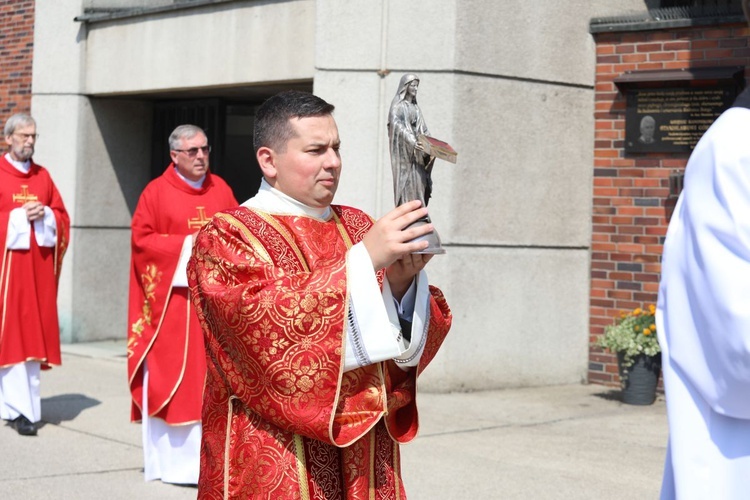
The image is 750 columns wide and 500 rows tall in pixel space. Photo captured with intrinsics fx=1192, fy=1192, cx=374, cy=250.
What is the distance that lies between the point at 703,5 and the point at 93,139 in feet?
20.3

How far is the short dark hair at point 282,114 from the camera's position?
3293mm

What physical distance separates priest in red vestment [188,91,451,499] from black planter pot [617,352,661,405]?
18.6 feet

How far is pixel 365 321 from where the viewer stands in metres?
3.08

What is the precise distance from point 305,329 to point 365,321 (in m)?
0.16

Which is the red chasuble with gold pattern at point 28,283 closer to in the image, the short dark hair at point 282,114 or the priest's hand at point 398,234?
the short dark hair at point 282,114

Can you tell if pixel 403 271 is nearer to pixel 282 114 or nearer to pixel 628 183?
pixel 282 114

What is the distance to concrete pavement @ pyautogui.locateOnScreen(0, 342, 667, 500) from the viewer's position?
6.28 m

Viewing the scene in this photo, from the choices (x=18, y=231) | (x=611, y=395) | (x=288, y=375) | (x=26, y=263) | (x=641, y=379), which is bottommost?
(x=611, y=395)

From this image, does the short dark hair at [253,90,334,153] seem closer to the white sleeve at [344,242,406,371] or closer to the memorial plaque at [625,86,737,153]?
the white sleeve at [344,242,406,371]

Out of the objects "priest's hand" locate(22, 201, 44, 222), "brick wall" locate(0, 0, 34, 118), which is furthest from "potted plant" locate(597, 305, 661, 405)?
"brick wall" locate(0, 0, 34, 118)

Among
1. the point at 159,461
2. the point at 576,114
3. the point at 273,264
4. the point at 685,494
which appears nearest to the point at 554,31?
the point at 576,114

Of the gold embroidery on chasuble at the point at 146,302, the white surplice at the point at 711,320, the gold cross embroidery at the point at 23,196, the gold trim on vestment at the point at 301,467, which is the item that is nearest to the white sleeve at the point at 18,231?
the gold cross embroidery at the point at 23,196

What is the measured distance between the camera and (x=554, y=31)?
9.50m

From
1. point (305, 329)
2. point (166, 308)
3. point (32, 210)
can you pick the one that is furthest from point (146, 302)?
point (305, 329)
